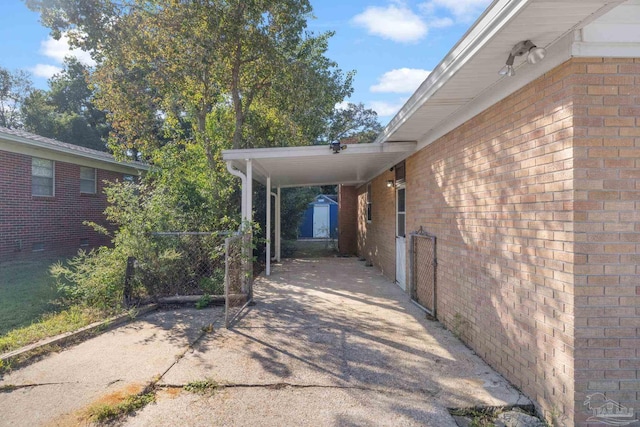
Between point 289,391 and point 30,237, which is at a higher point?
point 30,237

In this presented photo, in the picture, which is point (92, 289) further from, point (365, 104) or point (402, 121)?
point (365, 104)

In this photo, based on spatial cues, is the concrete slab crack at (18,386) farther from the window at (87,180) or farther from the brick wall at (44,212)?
the window at (87,180)

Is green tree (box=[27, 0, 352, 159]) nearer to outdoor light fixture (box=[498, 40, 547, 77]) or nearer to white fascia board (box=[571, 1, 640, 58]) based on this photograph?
outdoor light fixture (box=[498, 40, 547, 77])

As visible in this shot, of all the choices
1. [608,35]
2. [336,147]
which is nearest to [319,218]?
[336,147]

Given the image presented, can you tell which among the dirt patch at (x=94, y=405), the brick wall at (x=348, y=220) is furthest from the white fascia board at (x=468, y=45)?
the brick wall at (x=348, y=220)

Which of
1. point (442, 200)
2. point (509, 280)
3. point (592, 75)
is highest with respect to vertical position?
point (592, 75)

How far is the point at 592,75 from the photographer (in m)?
2.57

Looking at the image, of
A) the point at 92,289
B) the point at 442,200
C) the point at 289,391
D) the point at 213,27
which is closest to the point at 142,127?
the point at 213,27

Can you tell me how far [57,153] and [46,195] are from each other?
4.10 ft

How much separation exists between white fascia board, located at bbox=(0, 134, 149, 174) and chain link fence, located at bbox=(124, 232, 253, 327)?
6.05 meters

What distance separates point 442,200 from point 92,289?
17.7 feet

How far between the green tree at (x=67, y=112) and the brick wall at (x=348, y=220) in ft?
58.3

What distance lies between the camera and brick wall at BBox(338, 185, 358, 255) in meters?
14.5

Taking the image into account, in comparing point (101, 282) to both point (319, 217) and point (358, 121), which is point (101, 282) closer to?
point (319, 217)
